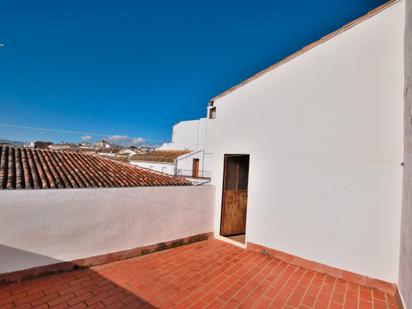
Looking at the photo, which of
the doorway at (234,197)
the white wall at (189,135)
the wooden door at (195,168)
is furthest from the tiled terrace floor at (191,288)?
the white wall at (189,135)

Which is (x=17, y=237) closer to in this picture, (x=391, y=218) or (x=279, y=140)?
(x=279, y=140)

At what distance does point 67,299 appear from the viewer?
347 cm

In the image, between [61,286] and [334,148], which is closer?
[61,286]

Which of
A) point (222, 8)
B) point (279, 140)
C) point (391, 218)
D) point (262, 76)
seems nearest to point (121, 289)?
point (279, 140)

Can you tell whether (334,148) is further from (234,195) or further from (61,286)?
(61,286)

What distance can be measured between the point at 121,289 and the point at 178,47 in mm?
10956

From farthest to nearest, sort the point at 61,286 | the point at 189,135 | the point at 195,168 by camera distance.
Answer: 1. the point at 189,135
2. the point at 195,168
3. the point at 61,286

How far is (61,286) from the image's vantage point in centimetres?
A: 385

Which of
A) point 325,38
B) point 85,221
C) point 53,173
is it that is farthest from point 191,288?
point 325,38

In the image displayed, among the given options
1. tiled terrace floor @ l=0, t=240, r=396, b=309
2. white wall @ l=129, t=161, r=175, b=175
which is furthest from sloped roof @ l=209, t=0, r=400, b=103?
white wall @ l=129, t=161, r=175, b=175

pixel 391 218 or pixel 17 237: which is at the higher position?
pixel 391 218

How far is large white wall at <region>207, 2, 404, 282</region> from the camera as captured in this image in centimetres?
410

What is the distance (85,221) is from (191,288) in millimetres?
2708

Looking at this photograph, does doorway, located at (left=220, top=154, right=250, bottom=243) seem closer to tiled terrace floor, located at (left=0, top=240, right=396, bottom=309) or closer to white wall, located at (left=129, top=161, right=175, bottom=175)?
tiled terrace floor, located at (left=0, top=240, right=396, bottom=309)
